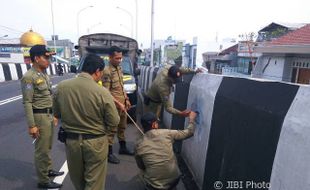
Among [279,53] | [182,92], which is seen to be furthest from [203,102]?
[279,53]

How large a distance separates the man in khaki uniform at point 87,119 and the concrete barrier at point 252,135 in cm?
125

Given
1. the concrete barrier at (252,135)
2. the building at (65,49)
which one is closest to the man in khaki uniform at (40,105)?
the concrete barrier at (252,135)

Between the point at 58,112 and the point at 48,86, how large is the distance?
1188mm

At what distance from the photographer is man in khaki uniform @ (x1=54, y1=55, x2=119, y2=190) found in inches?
125

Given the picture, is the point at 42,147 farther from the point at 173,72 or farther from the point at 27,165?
the point at 173,72

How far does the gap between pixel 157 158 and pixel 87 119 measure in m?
1.10

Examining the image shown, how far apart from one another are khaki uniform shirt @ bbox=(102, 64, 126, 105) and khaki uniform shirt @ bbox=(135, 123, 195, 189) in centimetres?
189

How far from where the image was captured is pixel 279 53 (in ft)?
58.2

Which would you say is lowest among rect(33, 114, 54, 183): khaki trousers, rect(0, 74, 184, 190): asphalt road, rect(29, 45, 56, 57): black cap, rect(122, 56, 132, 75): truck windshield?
rect(0, 74, 184, 190): asphalt road

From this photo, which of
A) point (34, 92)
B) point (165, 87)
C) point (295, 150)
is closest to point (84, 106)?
point (34, 92)

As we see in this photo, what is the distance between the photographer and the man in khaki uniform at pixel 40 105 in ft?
13.7

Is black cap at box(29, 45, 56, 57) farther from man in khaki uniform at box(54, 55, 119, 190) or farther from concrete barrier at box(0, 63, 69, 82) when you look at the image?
concrete barrier at box(0, 63, 69, 82)

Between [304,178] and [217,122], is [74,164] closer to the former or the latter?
[217,122]

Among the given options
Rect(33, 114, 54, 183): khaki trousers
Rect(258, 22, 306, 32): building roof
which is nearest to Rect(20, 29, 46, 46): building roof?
Rect(258, 22, 306, 32): building roof
